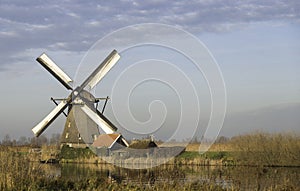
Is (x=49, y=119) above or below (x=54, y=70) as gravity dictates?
below

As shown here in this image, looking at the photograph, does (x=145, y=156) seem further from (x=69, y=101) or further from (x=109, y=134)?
(x=69, y=101)

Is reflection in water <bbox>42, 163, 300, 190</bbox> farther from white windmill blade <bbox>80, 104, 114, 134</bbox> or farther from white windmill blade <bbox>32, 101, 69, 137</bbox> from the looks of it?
white windmill blade <bbox>80, 104, 114, 134</bbox>

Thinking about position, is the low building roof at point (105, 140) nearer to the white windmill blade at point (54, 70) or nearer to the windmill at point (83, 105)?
the windmill at point (83, 105)

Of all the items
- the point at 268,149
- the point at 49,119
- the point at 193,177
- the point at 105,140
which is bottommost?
the point at 193,177

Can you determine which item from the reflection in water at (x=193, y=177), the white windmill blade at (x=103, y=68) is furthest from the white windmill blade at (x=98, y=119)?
the reflection in water at (x=193, y=177)

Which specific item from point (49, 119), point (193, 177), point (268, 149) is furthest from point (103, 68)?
point (193, 177)

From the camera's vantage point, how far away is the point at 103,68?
26.4 m

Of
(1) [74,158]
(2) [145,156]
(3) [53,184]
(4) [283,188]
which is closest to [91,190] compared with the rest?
(3) [53,184]

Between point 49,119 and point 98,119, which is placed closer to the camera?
point 49,119

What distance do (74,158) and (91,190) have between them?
Answer: 18.0 metres

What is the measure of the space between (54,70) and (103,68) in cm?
292

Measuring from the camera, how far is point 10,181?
10.6 m

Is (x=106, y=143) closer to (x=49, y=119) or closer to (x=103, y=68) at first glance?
(x=49, y=119)

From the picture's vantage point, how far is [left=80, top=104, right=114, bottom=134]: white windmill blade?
1069 inches
